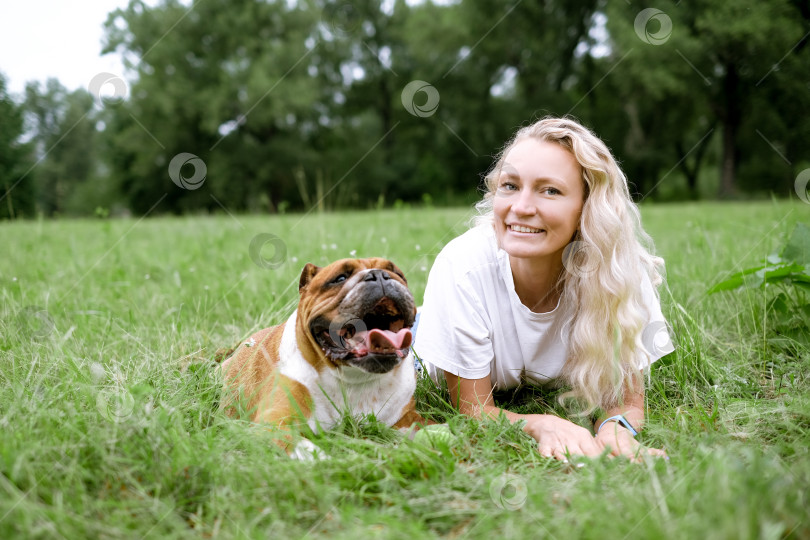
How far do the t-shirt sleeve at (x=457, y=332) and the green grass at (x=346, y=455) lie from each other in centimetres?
24

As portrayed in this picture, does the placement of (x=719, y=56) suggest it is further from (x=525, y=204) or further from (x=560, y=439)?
(x=560, y=439)

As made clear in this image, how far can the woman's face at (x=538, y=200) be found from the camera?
255 centimetres

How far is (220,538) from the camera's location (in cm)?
165

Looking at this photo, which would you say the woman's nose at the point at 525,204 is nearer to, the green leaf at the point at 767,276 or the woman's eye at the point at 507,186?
the woman's eye at the point at 507,186

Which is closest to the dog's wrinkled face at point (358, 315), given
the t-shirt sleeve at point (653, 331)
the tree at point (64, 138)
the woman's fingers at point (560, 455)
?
the woman's fingers at point (560, 455)

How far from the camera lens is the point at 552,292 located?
2902 millimetres

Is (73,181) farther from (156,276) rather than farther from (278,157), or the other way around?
(156,276)

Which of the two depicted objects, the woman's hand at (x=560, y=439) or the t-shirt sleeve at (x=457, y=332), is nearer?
the woman's hand at (x=560, y=439)

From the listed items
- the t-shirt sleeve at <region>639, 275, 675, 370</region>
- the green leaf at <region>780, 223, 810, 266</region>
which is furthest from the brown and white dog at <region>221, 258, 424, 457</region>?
the green leaf at <region>780, 223, 810, 266</region>

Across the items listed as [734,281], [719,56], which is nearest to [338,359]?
[734,281]

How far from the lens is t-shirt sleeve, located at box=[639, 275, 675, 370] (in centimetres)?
281

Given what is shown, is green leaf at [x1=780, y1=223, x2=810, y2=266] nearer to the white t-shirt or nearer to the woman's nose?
the white t-shirt

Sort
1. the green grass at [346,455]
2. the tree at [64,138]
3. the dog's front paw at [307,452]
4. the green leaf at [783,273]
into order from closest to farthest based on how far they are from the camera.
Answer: the green grass at [346,455], the dog's front paw at [307,452], the green leaf at [783,273], the tree at [64,138]

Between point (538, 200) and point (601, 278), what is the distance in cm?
48
